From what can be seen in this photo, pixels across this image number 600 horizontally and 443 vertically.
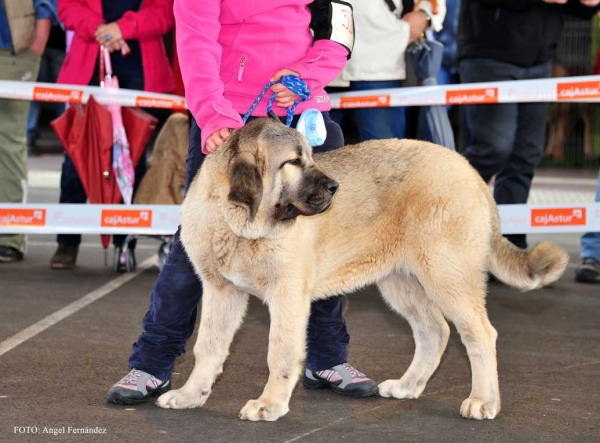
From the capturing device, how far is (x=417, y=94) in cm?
799

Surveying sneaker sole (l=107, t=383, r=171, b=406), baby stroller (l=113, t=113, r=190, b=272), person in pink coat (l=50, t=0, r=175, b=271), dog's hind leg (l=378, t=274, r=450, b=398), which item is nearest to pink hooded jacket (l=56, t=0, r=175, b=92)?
person in pink coat (l=50, t=0, r=175, b=271)

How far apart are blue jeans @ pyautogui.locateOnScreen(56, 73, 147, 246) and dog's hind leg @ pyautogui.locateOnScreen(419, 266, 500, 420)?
4204mm

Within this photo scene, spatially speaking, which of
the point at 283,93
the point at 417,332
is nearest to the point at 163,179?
the point at 417,332

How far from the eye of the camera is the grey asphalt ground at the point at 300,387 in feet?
14.3

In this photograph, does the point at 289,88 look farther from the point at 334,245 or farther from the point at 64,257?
the point at 64,257

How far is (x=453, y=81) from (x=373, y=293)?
352 centimetres

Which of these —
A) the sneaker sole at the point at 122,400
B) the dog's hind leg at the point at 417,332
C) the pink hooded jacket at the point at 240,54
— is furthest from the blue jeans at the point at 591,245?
the sneaker sole at the point at 122,400

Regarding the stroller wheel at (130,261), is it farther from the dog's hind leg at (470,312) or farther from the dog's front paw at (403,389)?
the dog's hind leg at (470,312)

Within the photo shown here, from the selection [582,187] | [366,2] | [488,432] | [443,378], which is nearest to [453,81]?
[366,2]

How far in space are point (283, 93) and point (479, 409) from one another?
1660 millimetres

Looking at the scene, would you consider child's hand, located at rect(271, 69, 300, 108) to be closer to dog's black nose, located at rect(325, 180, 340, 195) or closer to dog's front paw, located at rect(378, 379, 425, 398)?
dog's black nose, located at rect(325, 180, 340, 195)

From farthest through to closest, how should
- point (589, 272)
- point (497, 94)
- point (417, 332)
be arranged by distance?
point (589, 272), point (497, 94), point (417, 332)

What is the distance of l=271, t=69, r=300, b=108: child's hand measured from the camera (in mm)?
4602

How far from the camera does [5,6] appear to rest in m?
8.29
